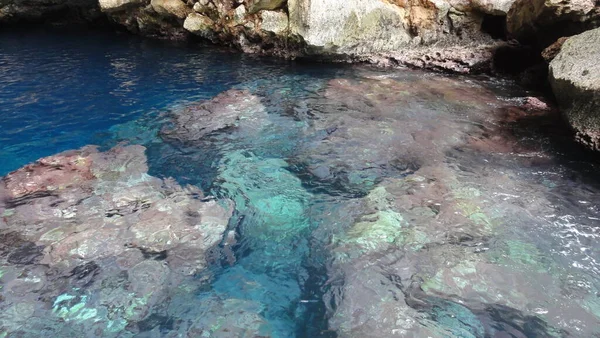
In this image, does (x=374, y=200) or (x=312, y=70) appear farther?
(x=312, y=70)

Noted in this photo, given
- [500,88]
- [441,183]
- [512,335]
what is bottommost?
[512,335]

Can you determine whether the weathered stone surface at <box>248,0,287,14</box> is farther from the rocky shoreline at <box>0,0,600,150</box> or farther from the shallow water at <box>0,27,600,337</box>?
the shallow water at <box>0,27,600,337</box>

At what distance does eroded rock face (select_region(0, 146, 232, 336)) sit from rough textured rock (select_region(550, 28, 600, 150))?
19.3 feet

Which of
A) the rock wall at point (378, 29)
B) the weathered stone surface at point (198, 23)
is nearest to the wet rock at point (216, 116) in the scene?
the rock wall at point (378, 29)

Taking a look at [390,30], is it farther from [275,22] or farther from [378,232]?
[378,232]

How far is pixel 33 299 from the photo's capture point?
4297 mm

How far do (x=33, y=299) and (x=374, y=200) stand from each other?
428 centimetres

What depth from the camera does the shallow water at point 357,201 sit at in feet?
13.4

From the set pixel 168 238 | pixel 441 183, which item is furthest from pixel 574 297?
pixel 168 238

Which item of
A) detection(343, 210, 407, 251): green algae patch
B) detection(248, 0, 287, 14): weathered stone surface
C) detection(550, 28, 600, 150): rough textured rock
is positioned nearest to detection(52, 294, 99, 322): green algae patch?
detection(343, 210, 407, 251): green algae patch

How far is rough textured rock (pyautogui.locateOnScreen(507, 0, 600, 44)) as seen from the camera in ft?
28.1

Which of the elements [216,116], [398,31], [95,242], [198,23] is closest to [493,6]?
[398,31]

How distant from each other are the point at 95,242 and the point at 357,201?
3.48 m

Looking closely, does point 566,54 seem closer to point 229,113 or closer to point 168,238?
point 229,113
